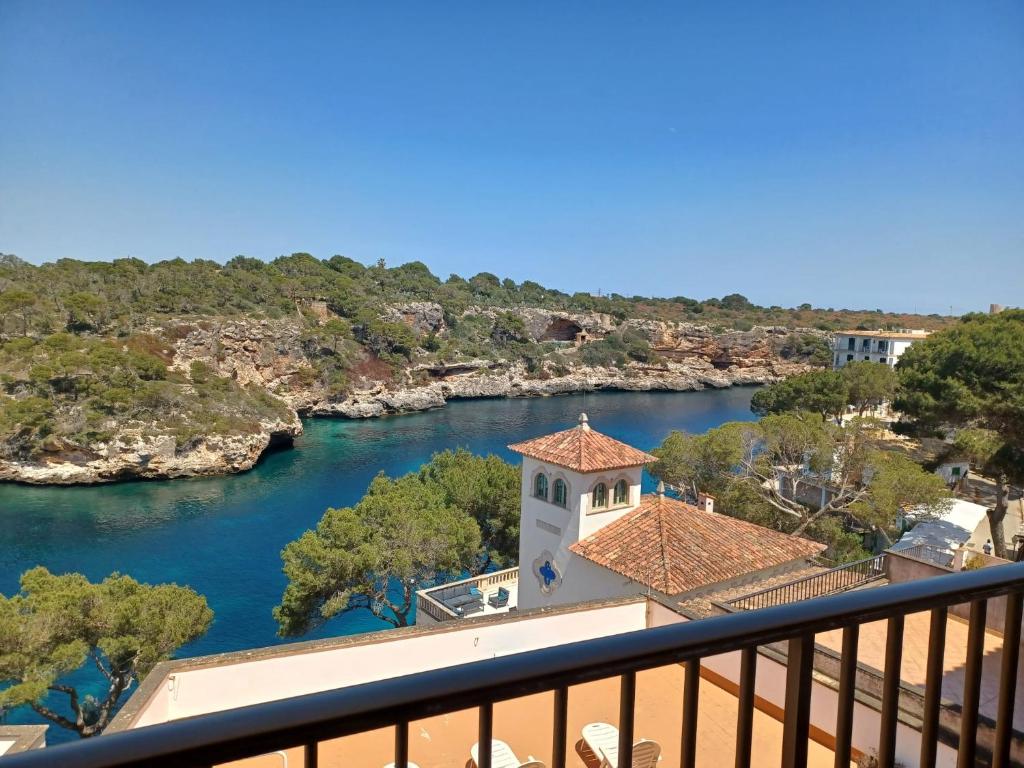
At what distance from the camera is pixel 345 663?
6781 mm

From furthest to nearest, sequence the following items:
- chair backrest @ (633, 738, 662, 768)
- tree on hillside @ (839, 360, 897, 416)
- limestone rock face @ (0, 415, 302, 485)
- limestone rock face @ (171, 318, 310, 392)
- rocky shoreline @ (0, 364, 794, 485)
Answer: limestone rock face @ (171, 318, 310, 392) < tree on hillside @ (839, 360, 897, 416) < rocky shoreline @ (0, 364, 794, 485) < limestone rock face @ (0, 415, 302, 485) < chair backrest @ (633, 738, 662, 768)

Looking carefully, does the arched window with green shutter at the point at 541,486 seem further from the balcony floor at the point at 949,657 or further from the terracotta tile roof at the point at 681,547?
the balcony floor at the point at 949,657

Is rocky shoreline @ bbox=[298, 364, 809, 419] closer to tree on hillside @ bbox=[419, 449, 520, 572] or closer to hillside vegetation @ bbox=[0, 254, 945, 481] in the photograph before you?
hillside vegetation @ bbox=[0, 254, 945, 481]

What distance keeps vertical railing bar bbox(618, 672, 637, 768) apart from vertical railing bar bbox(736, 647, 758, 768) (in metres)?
0.19

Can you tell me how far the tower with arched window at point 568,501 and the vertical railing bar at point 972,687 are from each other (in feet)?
31.8

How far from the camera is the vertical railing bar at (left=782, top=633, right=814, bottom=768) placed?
118cm

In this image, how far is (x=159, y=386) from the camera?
3086cm

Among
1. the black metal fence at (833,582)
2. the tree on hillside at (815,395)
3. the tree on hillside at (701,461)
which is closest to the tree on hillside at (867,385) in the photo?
the tree on hillside at (815,395)

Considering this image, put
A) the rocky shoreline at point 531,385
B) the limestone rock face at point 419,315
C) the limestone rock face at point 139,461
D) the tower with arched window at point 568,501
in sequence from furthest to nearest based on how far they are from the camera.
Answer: the limestone rock face at point 419,315 → the rocky shoreline at point 531,385 → the limestone rock face at point 139,461 → the tower with arched window at point 568,501

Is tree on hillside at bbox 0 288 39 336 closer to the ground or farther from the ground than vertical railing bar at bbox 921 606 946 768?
farther from the ground

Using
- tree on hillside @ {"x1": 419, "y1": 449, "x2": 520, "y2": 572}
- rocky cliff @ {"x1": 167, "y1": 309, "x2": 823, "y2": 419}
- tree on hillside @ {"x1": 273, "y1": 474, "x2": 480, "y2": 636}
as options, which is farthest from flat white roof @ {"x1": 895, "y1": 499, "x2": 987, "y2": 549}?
rocky cliff @ {"x1": 167, "y1": 309, "x2": 823, "y2": 419}

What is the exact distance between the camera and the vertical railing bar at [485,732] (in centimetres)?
98

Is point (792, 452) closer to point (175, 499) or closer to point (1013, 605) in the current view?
point (1013, 605)

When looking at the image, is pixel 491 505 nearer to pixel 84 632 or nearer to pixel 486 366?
pixel 84 632
